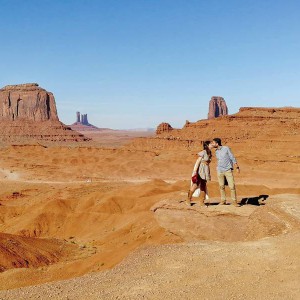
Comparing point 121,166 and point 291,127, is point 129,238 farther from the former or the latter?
point 291,127

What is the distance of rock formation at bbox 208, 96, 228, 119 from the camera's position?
421ft

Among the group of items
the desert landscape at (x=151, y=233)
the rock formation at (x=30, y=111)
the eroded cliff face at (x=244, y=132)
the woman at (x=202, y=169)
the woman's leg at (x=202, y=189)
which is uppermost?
the rock formation at (x=30, y=111)

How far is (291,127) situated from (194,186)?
152 ft

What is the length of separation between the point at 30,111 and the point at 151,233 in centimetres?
10821

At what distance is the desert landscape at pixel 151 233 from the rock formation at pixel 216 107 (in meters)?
78.3

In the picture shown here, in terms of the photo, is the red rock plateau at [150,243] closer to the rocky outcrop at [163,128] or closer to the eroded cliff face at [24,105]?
the rocky outcrop at [163,128]

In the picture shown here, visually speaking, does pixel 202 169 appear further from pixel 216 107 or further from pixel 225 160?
pixel 216 107

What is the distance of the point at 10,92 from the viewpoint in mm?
115312

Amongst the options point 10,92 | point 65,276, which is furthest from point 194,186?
point 10,92

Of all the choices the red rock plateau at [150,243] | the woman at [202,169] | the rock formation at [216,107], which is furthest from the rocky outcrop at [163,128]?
the woman at [202,169]

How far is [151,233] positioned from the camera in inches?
497

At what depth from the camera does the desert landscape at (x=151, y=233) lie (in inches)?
250

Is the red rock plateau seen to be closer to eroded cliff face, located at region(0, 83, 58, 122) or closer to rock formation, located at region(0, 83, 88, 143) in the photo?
rock formation, located at region(0, 83, 88, 143)

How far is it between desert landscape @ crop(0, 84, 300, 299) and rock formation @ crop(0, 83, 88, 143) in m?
59.5
